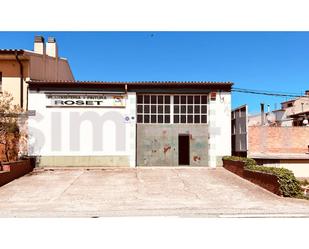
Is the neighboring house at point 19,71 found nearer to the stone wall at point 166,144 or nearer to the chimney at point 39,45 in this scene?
the chimney at point 39,45

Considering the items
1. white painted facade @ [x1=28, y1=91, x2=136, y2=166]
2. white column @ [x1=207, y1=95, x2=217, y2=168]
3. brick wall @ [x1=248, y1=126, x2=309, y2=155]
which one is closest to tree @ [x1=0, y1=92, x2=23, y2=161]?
white painted facade @ [x1=28, y1=91, x2=136, y2=166]

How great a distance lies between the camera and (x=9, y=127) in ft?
48.9

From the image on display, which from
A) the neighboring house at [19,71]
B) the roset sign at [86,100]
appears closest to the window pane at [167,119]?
the roset sign at [86,100]

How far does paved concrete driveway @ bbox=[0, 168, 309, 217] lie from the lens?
8281 millimetres

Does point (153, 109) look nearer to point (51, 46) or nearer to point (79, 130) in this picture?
point (79, 130)

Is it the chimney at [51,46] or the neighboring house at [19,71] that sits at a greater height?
the chimney at [51,46]

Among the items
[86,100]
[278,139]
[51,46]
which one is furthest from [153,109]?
[278,139]

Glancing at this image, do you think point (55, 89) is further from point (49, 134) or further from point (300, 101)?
point (300, 101)

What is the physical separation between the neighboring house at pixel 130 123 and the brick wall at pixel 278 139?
25.1ft

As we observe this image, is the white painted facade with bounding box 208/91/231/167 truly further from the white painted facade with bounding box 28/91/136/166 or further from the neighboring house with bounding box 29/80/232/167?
the white painted facade with bounding box 28/91/136/166

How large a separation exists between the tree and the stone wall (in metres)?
6.46

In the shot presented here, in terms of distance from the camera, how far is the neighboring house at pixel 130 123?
1694 cm

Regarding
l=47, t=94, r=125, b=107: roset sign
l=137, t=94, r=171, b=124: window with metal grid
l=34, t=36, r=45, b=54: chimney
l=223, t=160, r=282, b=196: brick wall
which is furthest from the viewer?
l=34, t=36, r=45, b=54: chimney
